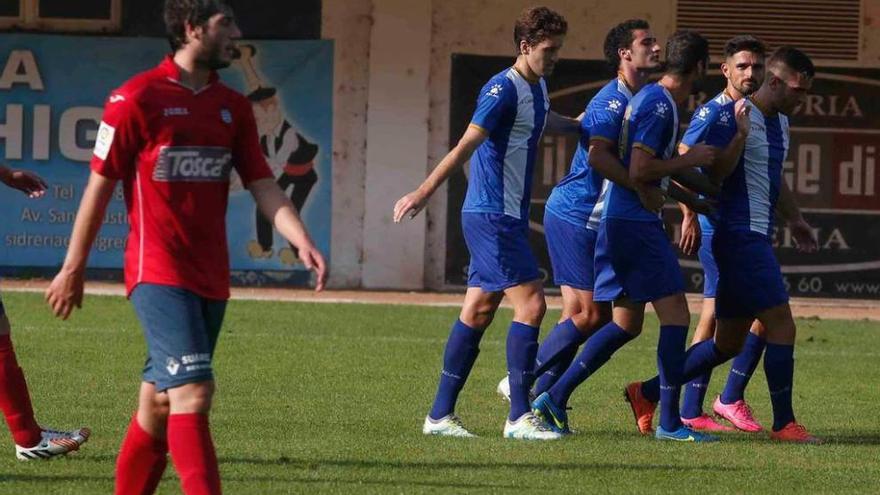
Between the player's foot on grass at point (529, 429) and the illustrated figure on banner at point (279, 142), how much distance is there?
11682 mm

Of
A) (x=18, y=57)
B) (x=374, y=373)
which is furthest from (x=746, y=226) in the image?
(x=18, y=57)

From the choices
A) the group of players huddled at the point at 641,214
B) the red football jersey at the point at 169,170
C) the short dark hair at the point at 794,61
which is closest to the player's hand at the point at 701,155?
the group of players huddled at the point at 641,214

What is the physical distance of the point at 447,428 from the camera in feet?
29.8

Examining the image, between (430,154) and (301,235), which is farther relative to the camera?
(430,154)

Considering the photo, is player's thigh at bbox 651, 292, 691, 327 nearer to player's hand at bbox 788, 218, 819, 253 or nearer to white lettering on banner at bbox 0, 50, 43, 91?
player's hand at bbox 788, 218, 819, 253

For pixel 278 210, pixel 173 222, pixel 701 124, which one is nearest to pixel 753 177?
pixel 701 124

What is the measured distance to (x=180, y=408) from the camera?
19.5 feet

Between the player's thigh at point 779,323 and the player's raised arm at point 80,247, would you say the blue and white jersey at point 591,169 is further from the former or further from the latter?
the player's raised arm at point 80,247

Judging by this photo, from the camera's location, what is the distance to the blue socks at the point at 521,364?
29.7 ft

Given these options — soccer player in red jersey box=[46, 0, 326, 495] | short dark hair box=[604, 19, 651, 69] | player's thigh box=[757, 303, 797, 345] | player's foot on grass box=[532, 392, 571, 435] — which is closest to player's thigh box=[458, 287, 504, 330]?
player's foot on grass box=[532, 392, 571, 435]

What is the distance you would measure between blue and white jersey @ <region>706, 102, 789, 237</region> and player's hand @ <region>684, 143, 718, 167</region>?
375 millimetres

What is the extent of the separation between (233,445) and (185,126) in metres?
2.88

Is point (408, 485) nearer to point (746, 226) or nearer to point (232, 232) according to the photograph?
point (746, 226)

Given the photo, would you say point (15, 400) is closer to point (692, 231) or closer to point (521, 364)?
point (521, 364)
